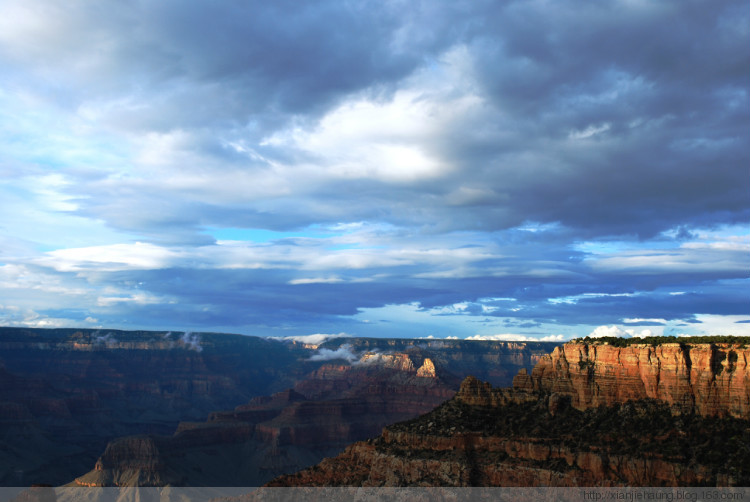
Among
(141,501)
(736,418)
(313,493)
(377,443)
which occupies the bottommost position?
(141,501)

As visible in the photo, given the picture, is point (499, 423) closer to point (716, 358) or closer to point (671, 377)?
point (671, 377)

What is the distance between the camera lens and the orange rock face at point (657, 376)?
80.8m

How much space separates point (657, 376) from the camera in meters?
88.0

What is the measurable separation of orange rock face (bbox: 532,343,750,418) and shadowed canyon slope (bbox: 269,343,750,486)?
5.4 inches

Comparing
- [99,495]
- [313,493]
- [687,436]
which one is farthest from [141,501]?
[687,436]

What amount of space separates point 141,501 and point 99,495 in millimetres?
12454

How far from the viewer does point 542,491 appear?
78.8 m

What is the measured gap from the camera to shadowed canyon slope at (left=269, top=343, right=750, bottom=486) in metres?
76.8

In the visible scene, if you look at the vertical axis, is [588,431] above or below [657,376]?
below

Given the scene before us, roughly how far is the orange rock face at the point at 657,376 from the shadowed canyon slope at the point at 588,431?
0.14m

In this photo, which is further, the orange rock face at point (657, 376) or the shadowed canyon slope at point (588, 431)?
the orange rock face at point (657, 376)

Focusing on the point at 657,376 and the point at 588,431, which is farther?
the point at 588,431

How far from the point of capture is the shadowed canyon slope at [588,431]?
76.8 m

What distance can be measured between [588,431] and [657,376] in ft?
38.8
